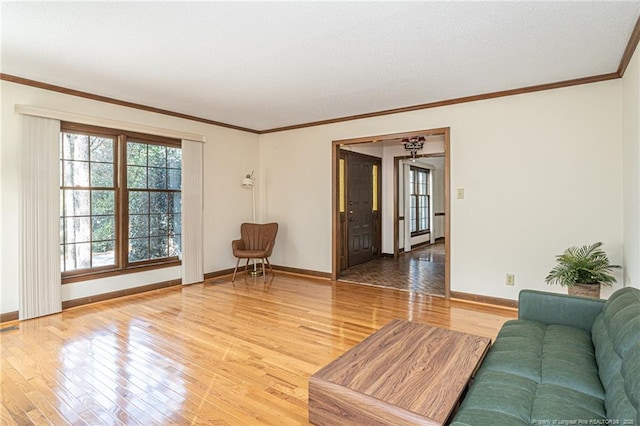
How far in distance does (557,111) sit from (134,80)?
465 centimetres

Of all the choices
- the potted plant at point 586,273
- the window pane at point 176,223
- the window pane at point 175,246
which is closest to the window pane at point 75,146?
the window pane at point 176,223

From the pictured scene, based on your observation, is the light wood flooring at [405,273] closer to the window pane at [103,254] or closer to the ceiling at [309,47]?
the ceiling at [309,47]

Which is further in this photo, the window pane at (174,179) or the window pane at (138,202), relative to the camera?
the window pane at (174,179)

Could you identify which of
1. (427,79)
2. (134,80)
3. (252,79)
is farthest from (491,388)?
(134,80)

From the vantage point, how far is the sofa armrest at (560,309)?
2178 mm

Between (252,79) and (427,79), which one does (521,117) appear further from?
(252,79)

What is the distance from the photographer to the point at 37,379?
7.89ft

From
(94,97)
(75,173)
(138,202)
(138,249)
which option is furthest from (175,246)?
(94,97)

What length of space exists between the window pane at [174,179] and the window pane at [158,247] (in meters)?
0.81

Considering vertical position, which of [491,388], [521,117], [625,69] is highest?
[625,69]

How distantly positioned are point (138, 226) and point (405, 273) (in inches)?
167

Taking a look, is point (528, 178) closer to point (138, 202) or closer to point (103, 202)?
point (138, 202)

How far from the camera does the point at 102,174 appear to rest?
4414 mm

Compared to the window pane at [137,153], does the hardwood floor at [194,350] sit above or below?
below
